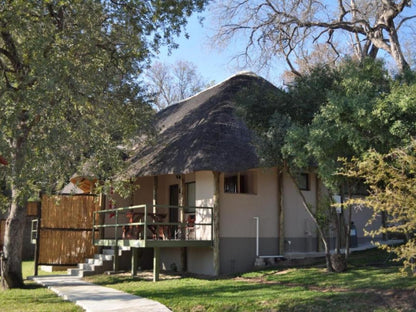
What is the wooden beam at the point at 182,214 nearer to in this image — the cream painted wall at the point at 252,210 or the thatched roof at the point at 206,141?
the thatched roof at the point at 206,141

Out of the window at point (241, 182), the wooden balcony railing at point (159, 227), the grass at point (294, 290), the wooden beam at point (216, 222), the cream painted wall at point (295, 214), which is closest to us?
the grass at point (294, 290)

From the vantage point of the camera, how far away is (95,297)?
38.1 feet

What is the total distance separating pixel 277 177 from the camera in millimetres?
16359

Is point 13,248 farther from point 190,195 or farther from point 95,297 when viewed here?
point 190,195

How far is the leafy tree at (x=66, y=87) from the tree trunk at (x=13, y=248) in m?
0.03

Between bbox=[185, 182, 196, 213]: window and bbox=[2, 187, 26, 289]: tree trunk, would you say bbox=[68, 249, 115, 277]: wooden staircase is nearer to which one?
bbox=[2, 187, 26, 289]: tree trunk

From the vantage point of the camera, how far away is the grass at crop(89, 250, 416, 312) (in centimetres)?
910

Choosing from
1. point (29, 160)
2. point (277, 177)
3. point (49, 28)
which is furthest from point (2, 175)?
point (277, 177)

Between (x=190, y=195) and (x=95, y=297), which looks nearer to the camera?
(x=95, y=297)

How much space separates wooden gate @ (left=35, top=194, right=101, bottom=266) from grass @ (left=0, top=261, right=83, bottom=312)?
360cm

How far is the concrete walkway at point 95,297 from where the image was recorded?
10.1m

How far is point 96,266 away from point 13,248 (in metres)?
3.81

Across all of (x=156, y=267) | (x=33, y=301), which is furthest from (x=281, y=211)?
(x=33, y=301)

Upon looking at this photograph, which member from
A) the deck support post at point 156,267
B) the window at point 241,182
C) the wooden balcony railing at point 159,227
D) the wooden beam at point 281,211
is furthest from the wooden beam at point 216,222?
the wooden beam at point 281,211
